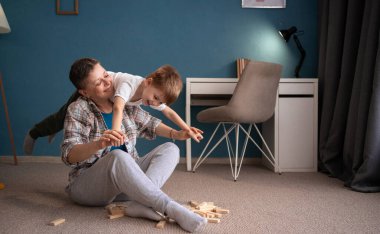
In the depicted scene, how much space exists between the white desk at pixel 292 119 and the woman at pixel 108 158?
1.26 meters

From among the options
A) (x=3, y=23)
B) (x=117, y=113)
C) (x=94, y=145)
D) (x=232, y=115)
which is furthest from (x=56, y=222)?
(x=3, y=23)

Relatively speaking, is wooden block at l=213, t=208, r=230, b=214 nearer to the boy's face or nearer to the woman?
the woman

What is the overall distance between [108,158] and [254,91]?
150 centimetres

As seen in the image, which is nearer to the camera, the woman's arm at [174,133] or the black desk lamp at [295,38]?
the woman's arm at [174,133]

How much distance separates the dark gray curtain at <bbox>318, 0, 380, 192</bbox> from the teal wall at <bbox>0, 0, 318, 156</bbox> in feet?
1.56

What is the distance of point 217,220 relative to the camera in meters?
1.84

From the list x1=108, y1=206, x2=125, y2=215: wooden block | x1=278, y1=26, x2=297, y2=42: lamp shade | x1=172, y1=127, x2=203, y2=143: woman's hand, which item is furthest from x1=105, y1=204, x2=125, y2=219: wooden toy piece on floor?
x1=278, y1=26, x2=297, y2=42: lamp shade

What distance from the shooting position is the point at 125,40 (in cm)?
387

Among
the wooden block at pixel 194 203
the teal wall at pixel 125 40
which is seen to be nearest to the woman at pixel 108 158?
the wooden block at pixel 194 203

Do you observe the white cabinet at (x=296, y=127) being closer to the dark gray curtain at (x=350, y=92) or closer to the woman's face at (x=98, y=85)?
the dark gray curtain at (x=350, y=92)

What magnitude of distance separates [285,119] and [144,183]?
193 cm

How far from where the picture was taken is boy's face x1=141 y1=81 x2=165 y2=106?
6.18ft

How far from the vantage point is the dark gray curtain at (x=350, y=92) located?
266cm

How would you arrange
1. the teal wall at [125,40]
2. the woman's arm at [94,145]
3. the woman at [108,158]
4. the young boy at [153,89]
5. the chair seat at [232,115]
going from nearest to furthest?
the woman's arm at [94,145]
the woman at [108,158]
the young boy at [153,89]
the chair seat at [232,115]
the teal wall at [125,40]
